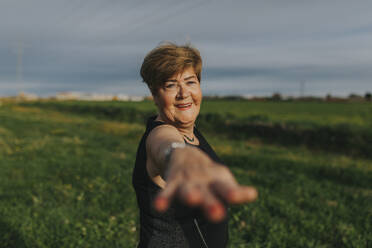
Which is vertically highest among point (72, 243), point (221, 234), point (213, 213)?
point (213, 213)

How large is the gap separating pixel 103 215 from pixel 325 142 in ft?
40.1

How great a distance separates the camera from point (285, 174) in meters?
8.42

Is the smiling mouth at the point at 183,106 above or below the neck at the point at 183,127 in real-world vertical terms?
above

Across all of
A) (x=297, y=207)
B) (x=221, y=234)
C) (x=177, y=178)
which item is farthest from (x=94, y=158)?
(x=177, y=178)

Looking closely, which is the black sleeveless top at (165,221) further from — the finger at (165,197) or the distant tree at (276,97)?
the distant tree at (276,97)

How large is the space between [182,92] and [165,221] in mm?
886

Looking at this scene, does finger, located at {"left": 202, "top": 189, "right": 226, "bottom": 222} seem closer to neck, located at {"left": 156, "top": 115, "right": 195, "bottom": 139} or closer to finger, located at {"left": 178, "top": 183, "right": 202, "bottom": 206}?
finger, located at {"left": 178, "top": 183, "right": 202, "bottom": 206}

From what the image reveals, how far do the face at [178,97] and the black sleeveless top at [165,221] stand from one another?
3.9 inches

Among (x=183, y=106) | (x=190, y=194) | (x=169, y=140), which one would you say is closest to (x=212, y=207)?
(x=190, y=194)

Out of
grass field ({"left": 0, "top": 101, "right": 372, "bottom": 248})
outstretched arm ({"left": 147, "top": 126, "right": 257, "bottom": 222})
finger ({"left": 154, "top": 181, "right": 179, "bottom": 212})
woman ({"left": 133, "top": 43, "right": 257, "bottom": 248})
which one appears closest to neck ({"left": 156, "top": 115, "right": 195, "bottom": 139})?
woman ({"left": 133, "top": 43, "right": 257, "bottom": 248})

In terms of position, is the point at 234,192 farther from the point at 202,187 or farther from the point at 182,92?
the point at 182,92

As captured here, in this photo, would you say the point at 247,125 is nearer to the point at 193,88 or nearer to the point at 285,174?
the point at 285,174

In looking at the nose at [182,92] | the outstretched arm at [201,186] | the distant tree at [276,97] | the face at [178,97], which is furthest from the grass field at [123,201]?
the distant tree at [276,97]

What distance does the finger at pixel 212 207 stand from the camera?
2.34 ft
